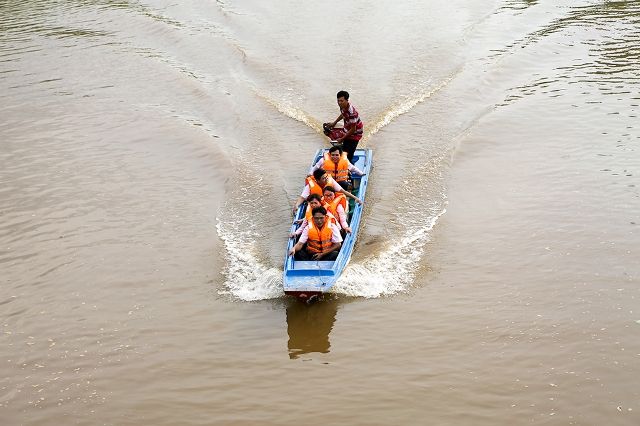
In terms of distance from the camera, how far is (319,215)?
10.1 m

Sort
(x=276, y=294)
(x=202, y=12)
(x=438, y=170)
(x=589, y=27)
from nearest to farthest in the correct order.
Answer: (x=276, y=294) < (x=438, y=170) < (x=589, y=27) < (x=202, y=12)

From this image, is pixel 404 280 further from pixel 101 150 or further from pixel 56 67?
pixel 56 67

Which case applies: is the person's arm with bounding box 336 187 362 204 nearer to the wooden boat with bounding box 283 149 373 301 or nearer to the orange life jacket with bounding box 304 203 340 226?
the wooden boat with bounding box 283 149 373 301

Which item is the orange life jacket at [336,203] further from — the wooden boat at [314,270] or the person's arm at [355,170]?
the person's arm at [355,170]

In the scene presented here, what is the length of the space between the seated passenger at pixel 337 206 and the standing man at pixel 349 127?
232 centimetres

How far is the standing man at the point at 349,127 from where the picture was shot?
509 inches

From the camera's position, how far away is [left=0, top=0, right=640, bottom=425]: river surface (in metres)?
8.38

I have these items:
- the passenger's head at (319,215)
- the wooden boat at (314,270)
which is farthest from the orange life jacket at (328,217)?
the wooden boat at (314,270)

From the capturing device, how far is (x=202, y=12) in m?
21.5

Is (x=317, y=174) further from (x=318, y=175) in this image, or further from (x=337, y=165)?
(x=337, y=165)

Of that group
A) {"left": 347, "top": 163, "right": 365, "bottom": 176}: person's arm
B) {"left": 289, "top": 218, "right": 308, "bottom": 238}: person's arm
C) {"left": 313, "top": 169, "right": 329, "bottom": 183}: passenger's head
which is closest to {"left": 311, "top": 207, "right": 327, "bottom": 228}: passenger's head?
{"left": 289, "top": 218, "right": 308, "bottom": 238}: person's arm

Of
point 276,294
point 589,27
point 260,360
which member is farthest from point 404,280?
point 589,27

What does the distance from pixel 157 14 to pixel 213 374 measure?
51.1 ft

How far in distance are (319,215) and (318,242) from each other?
429 millimetres
